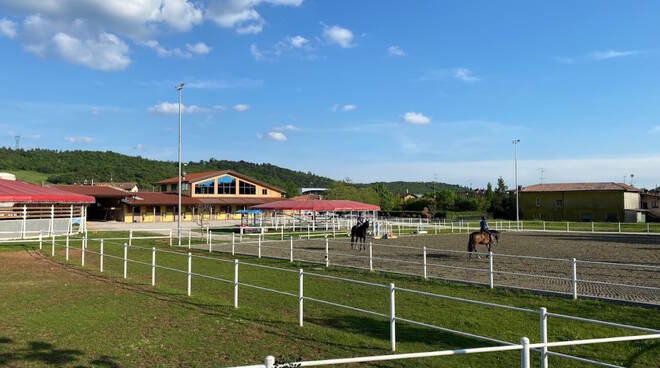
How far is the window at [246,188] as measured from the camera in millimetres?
72062

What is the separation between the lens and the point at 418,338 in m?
8.29

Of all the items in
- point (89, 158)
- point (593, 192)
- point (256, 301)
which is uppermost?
point (89, 158)

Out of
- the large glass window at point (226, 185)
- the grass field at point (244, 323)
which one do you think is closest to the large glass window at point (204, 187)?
the large glass window at point (226, 185)

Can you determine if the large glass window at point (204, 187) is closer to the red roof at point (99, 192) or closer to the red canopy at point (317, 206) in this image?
the red roof at point (99, 192)

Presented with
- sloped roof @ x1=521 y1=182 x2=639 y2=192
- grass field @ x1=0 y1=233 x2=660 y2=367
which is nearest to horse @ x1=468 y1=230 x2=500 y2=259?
grass field @ x1=0 y1=233 x2=660 y2=367

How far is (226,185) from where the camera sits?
7075cm

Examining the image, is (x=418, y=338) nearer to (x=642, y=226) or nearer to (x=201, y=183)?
(x=642, y=226)

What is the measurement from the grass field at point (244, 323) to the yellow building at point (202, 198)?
4752 cm

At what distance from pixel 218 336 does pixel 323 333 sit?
69.6 inches

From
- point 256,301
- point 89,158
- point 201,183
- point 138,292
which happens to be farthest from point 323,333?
point 89,158

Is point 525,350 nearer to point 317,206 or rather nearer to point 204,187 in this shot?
point 317,206

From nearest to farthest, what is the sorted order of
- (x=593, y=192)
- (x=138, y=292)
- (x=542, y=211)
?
1. (x=138, y=292)
2. (x=593, y=192)
3. (x=542, y=211)

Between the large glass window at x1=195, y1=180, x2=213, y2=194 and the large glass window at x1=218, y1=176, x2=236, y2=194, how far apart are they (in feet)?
4.46

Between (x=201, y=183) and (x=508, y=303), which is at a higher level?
(x=201, y=183)
